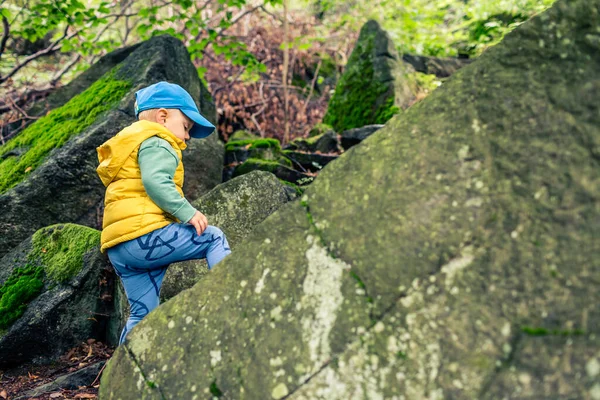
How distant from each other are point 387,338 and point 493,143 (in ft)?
3.00

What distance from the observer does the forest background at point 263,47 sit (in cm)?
817

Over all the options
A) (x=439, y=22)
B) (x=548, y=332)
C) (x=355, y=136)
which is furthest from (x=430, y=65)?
(x=548, y=332)

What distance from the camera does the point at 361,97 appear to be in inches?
344

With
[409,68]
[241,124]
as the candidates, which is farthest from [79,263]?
[409,68]

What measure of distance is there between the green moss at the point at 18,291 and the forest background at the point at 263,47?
148 inches

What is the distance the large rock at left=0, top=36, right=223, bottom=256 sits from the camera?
15.8ft

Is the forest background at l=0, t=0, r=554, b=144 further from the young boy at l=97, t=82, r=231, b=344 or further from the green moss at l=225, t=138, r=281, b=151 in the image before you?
the young boy at l=97, t=82, r=231, b=344

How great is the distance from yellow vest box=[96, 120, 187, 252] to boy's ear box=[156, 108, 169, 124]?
211 millimetres

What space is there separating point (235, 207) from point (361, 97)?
530cm

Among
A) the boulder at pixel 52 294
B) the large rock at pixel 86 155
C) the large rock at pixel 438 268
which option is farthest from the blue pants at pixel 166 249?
the large rock at pixel 86 155

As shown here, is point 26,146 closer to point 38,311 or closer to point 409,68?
point 38,311

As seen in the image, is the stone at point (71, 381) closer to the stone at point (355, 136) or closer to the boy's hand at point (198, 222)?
the boy's hand at point (198, 222)

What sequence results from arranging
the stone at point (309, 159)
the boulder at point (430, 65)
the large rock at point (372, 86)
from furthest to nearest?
the boulder at point (430, 65), the large rock at point (372, 86), the stone at point (309, 159)

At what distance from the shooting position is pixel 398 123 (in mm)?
2213
